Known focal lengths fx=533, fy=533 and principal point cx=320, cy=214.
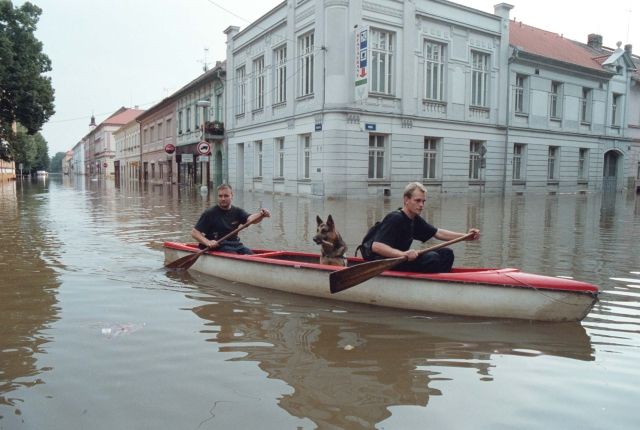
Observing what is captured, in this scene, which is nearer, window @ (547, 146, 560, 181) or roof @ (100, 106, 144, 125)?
window @ (547, 146, 560, 181)

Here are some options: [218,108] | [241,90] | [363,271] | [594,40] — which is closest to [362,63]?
[241,90]

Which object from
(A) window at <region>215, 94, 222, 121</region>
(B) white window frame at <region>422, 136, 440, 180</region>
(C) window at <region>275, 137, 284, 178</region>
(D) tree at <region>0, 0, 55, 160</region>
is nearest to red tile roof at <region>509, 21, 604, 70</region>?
(B) white window frame at <region>422, 136, 440, 180</region>

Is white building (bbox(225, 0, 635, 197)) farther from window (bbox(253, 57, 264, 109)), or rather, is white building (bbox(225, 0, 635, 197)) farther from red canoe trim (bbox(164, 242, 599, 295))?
red canoe trim (bbox(164, 242, 599, 295))

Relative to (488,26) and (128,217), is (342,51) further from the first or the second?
(128,217)

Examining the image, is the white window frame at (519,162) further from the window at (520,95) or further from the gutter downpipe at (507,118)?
the window at (520,95)

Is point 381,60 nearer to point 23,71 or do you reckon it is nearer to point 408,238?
point 408,238

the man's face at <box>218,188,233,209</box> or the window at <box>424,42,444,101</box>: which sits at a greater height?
the window at <box>424,42,444,101</box>

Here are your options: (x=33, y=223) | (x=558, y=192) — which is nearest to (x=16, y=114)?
(x=33, y=223)

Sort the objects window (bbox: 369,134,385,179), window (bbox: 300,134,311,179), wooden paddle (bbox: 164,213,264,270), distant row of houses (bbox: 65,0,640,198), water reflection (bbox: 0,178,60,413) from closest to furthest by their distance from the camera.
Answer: water reflection (bbox: 0,178,60,413)
wooden paddle (bbox: 164,213,264,270)
distant row of houses (bbox: 65,0,640,198)
window (bbox: 369,134,385,179)
window (bbox: 300,134,311,179)

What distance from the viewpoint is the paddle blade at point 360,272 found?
17.3ft

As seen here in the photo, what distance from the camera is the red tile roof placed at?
30578 millimetres

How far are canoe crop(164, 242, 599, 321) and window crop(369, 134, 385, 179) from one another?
18.4 m

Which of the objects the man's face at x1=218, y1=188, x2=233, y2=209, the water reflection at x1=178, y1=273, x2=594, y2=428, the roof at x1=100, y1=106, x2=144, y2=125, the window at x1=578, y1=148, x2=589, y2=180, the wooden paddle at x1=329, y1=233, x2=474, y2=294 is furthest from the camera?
the roof at x1=100, y1=106, x2=144, y2=125

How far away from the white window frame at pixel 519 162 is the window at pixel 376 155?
988 cm
